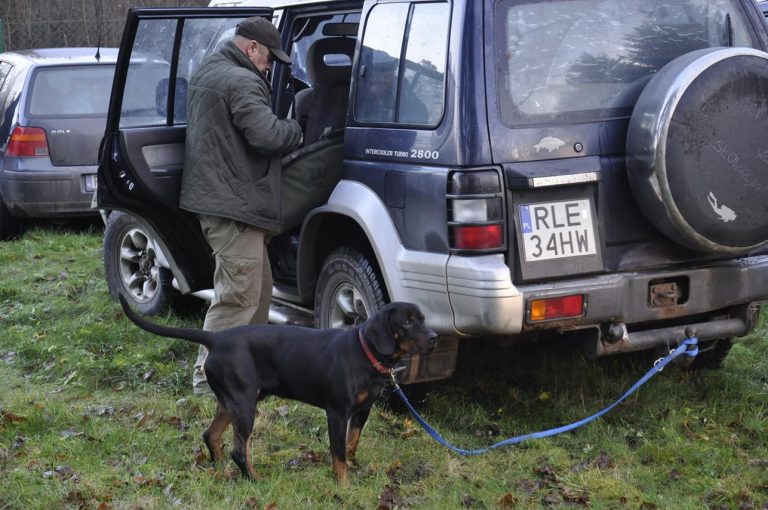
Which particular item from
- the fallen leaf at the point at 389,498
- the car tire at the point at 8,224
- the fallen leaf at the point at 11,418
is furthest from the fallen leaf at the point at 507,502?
the car tire at the point at 8,224

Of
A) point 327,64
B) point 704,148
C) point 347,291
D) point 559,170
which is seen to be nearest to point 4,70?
point 327,64

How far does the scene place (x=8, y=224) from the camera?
36.2 ft

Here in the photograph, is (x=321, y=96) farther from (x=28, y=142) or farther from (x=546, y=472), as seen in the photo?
(x=28, y=142)

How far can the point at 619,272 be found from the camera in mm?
5000

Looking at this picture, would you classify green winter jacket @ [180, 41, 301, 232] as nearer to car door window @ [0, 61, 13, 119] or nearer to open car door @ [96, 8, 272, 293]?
open car door @ [96, 8, 272, 293]

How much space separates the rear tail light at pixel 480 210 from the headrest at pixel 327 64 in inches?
74.8

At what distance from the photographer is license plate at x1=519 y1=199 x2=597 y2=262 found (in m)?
4.76

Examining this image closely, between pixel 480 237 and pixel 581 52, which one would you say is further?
pixel 581 52

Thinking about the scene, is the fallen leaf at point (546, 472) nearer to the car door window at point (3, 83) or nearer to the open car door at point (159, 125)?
the open car door at point (159, 125)

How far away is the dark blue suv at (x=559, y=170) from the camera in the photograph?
186 inches

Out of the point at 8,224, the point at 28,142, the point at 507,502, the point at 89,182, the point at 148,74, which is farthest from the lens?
the point at 8,224

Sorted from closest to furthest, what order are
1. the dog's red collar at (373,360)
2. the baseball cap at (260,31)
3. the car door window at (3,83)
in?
the dog's red collar at (373,360)
the baseball cap at (260,31)
the car door window at (3,83)

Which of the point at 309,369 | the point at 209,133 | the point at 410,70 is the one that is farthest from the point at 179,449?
the point at 410,70

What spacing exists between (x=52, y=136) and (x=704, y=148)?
23.9 feet
